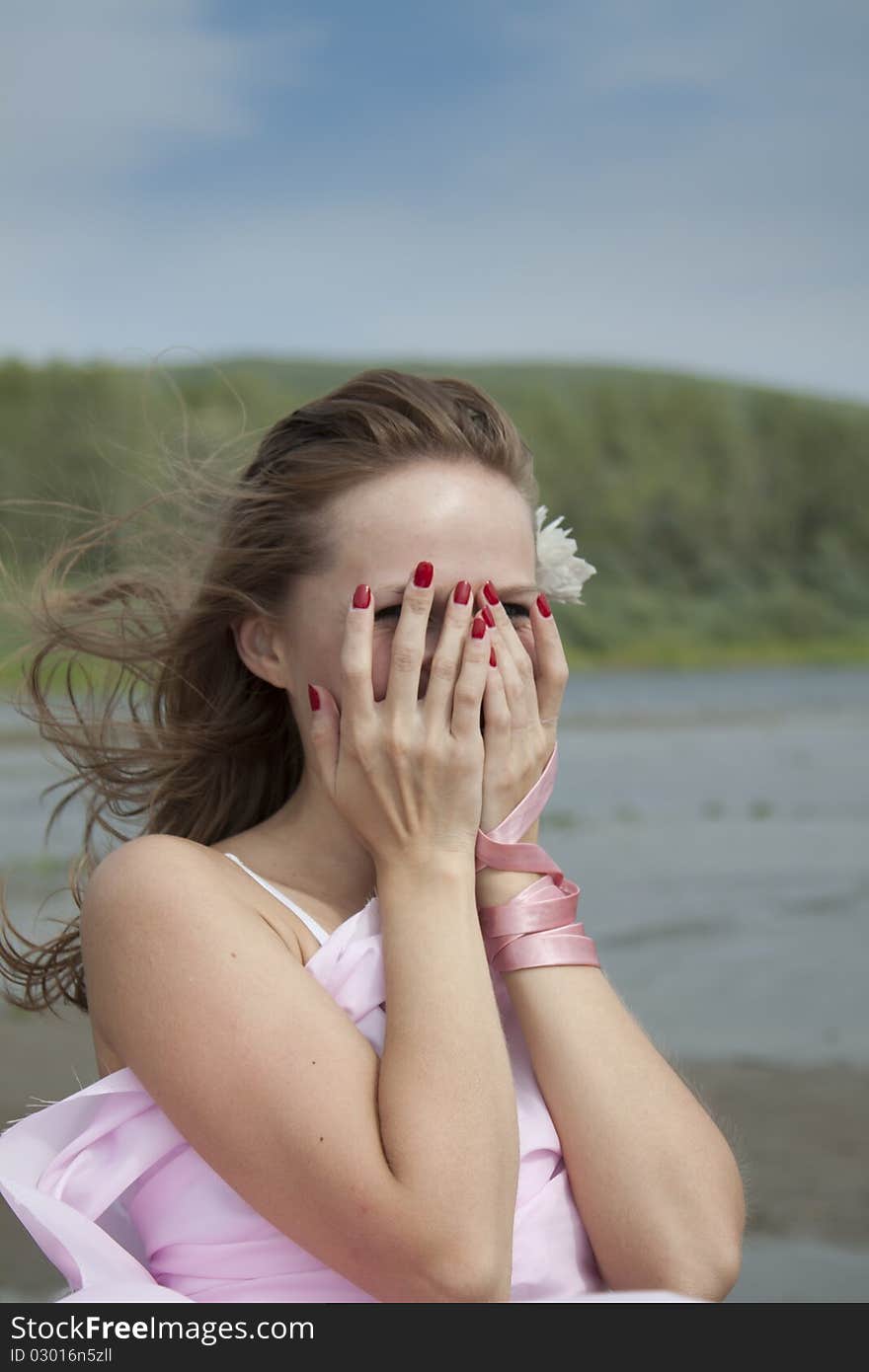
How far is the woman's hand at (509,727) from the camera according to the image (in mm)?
2645

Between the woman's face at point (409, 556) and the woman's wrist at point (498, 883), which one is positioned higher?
the woman's face at point (409, 556)

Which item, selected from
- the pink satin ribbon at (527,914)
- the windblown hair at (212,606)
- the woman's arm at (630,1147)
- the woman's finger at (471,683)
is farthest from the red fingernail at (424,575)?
the woman's arm at (630,1147)

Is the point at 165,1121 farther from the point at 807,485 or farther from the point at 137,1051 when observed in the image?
the point at 807,485

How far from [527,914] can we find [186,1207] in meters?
0.75

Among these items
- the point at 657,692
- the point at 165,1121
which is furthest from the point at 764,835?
the point at 657,692

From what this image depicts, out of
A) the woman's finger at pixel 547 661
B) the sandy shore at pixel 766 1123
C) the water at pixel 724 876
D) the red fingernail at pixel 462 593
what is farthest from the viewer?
the water at pixel 724 876

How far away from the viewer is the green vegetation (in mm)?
38281

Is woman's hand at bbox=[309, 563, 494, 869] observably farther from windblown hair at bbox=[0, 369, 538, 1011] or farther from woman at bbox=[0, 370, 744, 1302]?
windblown hair at bbox=[0, 369, 538, 1011]

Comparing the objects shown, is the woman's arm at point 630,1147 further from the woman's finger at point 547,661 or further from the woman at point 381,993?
the woman's finger at point 547,661

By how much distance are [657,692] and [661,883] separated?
18649 millimetres

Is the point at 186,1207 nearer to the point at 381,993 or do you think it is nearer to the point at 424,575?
the point at 381,993

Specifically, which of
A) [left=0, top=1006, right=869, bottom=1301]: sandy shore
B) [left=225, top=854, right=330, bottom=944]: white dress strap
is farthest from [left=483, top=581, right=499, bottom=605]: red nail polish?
[left=0, top=1006, right=869, bottom=1301]: sandy shore

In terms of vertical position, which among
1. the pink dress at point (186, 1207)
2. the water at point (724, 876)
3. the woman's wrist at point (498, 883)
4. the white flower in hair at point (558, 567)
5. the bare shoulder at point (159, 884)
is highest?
the white flower in hair at point (558, 567)

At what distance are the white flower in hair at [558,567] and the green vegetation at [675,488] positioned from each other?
28008 millimetres
